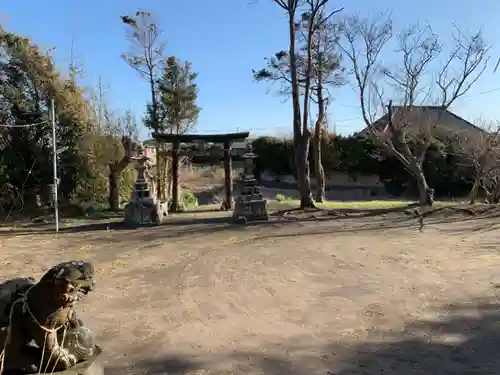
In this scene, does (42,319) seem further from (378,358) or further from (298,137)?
(298,137)

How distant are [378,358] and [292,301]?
5.27 feet

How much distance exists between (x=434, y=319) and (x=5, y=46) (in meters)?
15.8

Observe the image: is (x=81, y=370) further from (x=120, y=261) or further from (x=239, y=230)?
(x=239, y=230)

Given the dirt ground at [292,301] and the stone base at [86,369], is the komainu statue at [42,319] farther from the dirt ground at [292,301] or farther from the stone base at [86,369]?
the dirt ground at [292,301]

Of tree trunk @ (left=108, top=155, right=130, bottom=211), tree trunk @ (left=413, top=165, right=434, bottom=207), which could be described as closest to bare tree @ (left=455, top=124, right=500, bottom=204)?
tree trunk @ (left=413, top=165, right=434, bottom=207)

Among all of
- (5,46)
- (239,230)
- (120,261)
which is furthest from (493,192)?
(5,46)

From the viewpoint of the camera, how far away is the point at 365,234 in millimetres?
9680

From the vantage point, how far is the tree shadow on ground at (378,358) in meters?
3.20

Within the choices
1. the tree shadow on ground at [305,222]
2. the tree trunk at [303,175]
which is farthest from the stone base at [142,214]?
the tree trunk at [303,175]

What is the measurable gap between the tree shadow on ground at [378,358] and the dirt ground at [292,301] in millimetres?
13

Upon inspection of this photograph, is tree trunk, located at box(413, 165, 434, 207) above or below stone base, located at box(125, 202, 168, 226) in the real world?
above

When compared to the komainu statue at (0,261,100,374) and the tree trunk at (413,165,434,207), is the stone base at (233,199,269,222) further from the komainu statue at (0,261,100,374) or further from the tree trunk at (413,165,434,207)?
the komainu statue at (0,261,100,374)

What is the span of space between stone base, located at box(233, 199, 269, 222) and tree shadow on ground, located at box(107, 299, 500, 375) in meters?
8.70

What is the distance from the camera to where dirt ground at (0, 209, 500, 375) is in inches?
135
